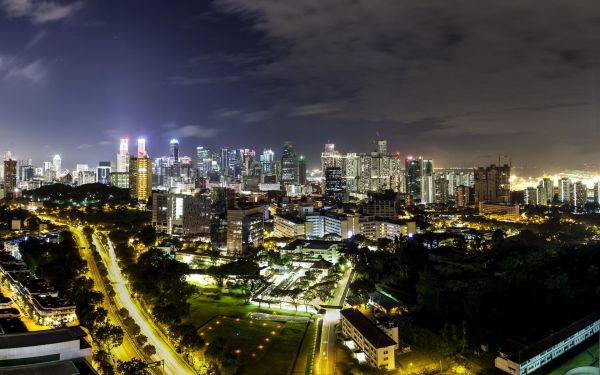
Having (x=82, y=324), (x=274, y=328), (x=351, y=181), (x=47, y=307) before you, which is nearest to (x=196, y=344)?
(x=274, y=328)

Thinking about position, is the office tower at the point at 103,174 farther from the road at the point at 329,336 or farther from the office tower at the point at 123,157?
the road at the point at 329,336

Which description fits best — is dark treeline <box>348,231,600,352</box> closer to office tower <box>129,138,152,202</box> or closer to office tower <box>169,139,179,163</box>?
office tower <box>129,138,152,202</box>

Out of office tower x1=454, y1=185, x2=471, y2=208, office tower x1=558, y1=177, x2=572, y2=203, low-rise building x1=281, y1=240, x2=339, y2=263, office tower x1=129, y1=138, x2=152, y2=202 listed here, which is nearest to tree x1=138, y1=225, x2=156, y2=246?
low-rise building x1=281, y1=240, x2=339, y2=263

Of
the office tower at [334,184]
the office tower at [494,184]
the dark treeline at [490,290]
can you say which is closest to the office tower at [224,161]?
the office tower at [334,184]

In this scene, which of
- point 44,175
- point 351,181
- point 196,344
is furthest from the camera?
Result: point 44,175

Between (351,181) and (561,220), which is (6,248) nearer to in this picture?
(561,220)

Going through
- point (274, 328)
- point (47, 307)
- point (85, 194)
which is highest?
point (85, 194)
